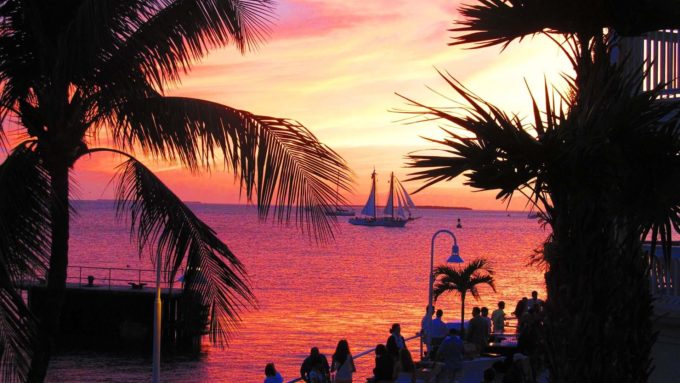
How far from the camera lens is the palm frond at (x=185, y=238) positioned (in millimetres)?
8156

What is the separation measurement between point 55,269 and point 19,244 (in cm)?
59

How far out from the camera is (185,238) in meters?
8.17

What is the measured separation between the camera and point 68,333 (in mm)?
55812

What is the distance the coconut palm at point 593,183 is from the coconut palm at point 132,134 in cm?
199

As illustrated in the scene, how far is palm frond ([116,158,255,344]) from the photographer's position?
8.16 m

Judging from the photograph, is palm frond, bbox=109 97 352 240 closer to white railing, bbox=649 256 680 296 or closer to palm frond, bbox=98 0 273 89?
palm frond, bbox=98 0 273 89

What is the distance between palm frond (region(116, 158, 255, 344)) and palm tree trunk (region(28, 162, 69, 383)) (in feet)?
1.87

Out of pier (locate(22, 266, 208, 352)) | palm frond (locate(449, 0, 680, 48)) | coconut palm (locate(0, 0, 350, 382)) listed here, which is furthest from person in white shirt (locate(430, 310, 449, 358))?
pier (locate(22, 266, 208, 352))

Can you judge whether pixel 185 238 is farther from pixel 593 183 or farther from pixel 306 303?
pixel 306 303

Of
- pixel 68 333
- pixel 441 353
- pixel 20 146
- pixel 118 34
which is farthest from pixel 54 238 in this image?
pixel 68 333

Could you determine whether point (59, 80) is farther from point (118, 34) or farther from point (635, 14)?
point (635, 14)

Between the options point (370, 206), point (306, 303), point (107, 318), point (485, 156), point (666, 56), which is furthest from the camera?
point (370, 206)

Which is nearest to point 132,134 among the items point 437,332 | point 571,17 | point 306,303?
point 571,17

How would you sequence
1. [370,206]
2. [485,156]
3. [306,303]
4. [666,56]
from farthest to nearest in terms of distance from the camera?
1. [370,206]
2. [306,303]
3. [666,56]
4. [485,156]
